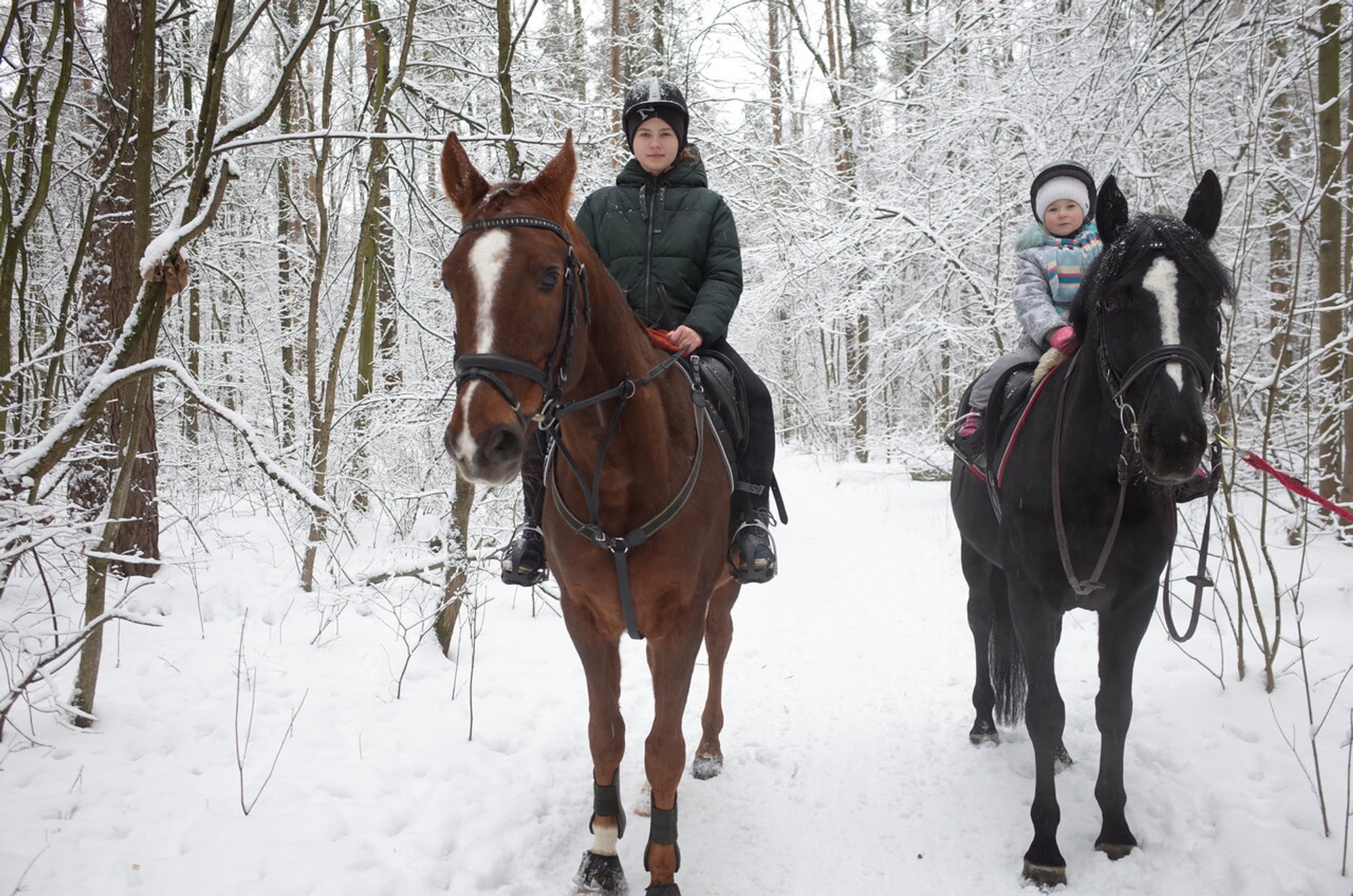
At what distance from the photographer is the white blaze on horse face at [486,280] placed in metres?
1.92

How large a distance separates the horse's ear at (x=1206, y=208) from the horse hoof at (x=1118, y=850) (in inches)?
101

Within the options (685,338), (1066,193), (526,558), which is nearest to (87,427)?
(526,558)

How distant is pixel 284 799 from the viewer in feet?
10.3

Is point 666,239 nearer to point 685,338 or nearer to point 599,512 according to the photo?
point 685,338

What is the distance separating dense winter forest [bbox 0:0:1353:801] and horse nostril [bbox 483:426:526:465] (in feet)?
4.51

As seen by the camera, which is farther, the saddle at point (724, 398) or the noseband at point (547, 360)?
the saddle at point (724, 398)

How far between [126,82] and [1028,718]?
6.78 metres

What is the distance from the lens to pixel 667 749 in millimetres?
2902

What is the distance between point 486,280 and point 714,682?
2.85 m

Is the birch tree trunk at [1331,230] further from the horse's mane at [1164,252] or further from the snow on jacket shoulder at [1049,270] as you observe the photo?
the horse's mane at [1164,252]

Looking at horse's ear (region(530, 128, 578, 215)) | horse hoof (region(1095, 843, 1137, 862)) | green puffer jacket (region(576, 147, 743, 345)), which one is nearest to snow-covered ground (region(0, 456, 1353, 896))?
horse hoof (region(1095, 843, 1137, 862))

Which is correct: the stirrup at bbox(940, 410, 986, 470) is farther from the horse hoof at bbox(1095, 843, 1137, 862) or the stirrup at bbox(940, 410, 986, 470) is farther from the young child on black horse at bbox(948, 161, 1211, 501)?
the horse hoof at bbox(1095, 843, 1137, 862)

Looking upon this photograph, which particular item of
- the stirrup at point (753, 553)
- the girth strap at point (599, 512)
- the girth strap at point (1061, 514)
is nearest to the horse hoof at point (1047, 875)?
the girth strap at point (1061, 514)

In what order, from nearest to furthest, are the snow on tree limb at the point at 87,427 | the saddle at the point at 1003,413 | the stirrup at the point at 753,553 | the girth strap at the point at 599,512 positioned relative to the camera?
the snow on tree limb at the point at 87,427 < the girth strap at the point at 599,512 < the stirrup at the point at 753,553 < the saddle at the point at 1003,413
